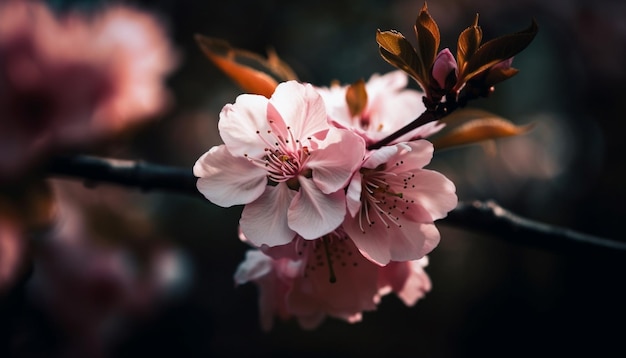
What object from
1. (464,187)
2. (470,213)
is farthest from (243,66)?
(464,187)

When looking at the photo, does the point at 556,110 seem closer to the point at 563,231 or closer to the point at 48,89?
the point at 563,231

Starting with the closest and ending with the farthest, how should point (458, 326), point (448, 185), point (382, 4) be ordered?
1. point (448, 185)
2. point (382, 4)
3. point (458, 326)

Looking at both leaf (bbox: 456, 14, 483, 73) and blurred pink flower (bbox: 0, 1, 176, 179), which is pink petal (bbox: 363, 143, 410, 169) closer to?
leaf (bbox: 456, 14, 483, 73)

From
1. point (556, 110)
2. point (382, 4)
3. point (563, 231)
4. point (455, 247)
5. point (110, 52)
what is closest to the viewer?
point (563, 231)

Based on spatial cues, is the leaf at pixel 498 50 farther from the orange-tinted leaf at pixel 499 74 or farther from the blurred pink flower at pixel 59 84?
the blurred pink flower at pixel 59 84

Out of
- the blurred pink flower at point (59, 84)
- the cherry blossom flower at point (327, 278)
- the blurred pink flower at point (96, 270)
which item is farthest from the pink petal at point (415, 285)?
the blurred pink flower at point (96, 270)

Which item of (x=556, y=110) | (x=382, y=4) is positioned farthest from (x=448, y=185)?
(x=556, y=110)

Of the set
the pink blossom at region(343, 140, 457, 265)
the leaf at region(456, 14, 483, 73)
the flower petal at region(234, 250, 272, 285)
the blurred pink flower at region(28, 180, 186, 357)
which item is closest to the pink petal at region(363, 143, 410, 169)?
the pink blossom at region(343, 140, 457, 265)

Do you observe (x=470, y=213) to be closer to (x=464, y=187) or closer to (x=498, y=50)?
(x=498, y=50)
